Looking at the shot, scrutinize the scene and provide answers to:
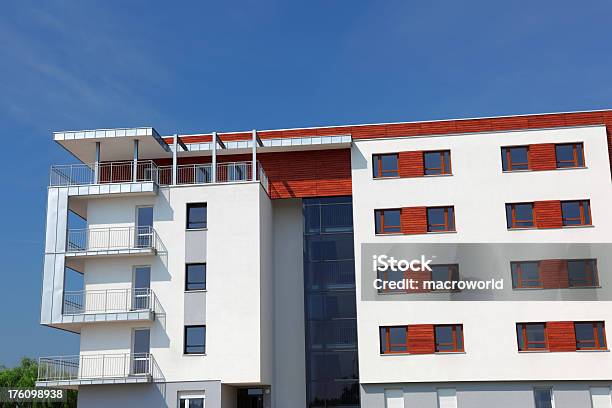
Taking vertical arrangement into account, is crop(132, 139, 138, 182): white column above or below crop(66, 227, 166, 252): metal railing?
above

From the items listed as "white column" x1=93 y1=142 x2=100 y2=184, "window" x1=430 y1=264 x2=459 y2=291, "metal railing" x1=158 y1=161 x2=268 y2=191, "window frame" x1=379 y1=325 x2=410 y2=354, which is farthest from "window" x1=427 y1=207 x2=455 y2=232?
"white column" x1=93 y1=142 x2=100 y2=184

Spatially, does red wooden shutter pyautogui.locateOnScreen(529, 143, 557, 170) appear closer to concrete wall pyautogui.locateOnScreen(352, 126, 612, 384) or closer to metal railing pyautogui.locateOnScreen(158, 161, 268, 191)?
concrete wall pyautogui.locateOnScreen(352, 126, 612, 384)

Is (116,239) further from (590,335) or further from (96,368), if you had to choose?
(590,335)

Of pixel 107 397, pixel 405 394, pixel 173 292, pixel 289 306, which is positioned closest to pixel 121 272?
pixel 173 292

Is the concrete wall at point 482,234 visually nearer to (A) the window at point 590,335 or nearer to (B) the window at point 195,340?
(A) the window at point 590,335

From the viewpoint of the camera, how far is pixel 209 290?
32.7 m

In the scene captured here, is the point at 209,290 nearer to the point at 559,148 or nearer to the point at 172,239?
the point at 172,239

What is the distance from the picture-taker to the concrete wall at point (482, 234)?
1271 inches

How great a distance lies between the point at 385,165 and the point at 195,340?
11.7 m

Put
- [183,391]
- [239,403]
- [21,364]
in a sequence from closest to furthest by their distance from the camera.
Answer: [183,391], [239,403], [21,364]

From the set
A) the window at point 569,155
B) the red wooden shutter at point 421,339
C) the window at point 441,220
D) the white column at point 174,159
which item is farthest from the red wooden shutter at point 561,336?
the white column at point 174,159

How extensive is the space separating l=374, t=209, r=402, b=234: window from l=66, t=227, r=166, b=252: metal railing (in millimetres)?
9604

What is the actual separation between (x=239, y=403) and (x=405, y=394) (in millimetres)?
7533

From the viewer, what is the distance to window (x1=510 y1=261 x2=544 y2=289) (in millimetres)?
33219
